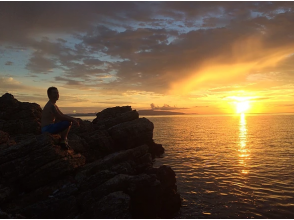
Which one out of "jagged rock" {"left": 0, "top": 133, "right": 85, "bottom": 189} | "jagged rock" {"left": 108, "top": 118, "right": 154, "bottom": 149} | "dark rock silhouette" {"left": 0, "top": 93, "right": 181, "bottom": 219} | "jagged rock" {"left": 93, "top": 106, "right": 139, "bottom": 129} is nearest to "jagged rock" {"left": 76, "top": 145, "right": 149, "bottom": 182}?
"dark rock silhouette" {"left": 0, "top": 93, "right": 181, "bottom": 219}

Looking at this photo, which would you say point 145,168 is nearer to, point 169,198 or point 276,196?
point 169,198

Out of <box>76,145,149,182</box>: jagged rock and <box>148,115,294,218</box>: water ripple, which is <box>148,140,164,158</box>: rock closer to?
<box>148,115,294,218</box>: water ripple

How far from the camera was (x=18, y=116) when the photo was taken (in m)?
23.2

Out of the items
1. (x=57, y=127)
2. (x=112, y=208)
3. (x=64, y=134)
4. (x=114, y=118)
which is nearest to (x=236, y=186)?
(x=112, y=208)

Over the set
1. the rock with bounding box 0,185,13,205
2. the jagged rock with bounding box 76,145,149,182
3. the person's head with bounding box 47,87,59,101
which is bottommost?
the rock with bounding box 0,185,13,205

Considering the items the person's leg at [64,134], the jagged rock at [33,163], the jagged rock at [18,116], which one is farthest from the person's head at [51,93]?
the jagged rock at [18,116]

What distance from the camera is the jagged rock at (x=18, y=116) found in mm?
21781

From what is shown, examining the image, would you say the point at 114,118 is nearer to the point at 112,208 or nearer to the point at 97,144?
the point at 97,144

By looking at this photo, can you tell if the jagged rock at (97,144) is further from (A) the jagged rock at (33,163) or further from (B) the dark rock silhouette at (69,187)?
(A) the jagged rock at (33,163)

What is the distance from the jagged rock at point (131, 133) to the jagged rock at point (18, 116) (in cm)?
981

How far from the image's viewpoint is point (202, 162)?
31.3 m

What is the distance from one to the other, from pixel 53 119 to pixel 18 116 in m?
11.2

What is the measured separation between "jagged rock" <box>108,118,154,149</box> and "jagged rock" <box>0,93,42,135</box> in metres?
9.81

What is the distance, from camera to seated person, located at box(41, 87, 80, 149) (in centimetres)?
1423
